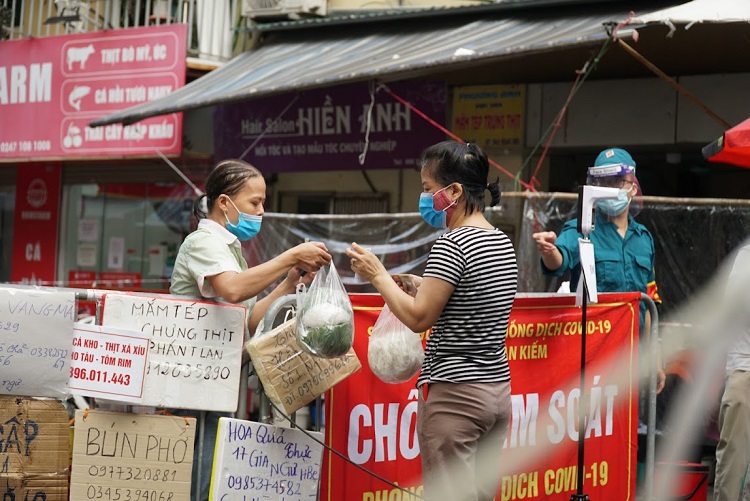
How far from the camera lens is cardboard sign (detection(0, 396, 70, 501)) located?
15.4 feet

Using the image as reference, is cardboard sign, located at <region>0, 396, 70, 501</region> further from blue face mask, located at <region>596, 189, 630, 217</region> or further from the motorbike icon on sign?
the motorbike icon on sign

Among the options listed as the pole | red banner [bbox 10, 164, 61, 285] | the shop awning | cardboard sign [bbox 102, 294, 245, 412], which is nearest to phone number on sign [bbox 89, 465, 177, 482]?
cardboard sign [bbox 102, 294, 245, 412]

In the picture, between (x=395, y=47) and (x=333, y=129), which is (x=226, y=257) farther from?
(x=333, y=129)

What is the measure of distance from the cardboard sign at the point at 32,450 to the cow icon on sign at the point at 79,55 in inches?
377

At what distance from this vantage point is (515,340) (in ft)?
18.8

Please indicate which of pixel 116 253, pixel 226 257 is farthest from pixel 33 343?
pixel 116 253

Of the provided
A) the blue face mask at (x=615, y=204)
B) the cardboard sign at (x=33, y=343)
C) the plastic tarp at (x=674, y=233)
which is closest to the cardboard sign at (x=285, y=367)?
the cardboard sign at (x=33, y=343)

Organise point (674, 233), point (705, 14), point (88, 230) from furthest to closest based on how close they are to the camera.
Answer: point (88, 230), point (674, 233), point (705, 14)

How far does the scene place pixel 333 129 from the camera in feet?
40.0

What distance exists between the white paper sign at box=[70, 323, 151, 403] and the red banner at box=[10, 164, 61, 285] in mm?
10794

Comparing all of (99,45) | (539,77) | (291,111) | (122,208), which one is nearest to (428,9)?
(539,77)

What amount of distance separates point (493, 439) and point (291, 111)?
27.9ft

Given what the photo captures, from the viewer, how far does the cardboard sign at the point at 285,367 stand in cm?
475

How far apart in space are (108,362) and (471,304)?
1.57 m
